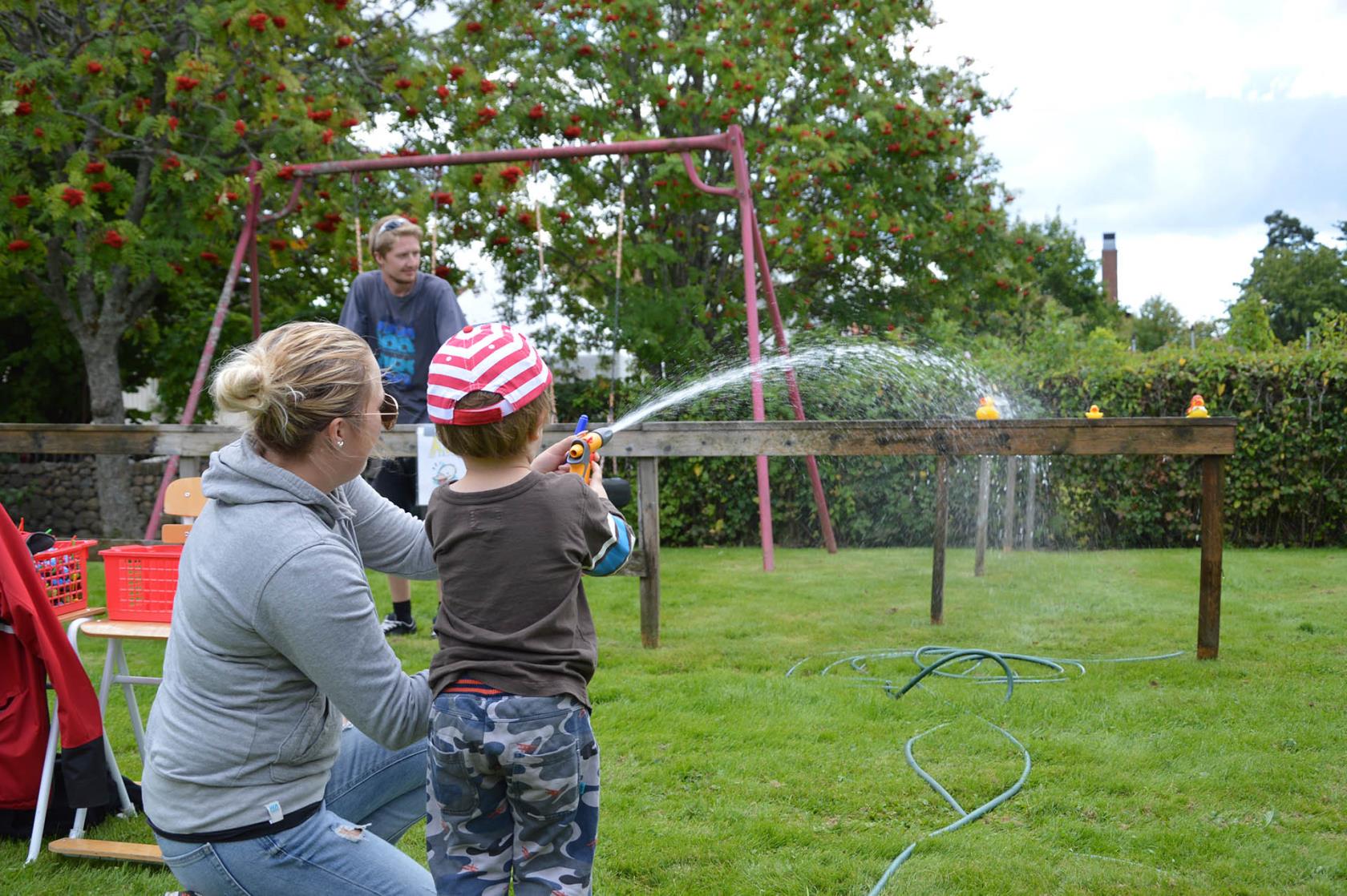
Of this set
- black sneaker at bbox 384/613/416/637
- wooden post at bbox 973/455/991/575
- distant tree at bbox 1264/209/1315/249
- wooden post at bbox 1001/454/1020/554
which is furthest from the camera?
distant tree at bbox 1264/209/1315/249

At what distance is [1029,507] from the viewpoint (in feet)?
30.7

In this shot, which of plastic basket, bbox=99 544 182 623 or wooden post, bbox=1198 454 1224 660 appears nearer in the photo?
plastic basket, bbox=99 544 182 623

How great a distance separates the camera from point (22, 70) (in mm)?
7832

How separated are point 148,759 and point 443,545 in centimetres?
66

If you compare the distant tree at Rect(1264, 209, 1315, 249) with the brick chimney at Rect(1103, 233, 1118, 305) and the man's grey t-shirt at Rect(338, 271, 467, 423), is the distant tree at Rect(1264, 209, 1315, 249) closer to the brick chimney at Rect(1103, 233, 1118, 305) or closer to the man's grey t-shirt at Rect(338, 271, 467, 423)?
the brick chimney at Rect(1103, 233, 1118, 305)

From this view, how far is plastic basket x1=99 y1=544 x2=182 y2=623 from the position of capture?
3393mm

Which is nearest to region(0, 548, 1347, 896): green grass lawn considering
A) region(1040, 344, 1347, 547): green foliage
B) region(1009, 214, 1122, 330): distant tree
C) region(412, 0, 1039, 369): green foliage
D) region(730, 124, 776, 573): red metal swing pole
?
region(730, 124, 776, 573): red metal swing pole

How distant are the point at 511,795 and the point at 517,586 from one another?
399mm

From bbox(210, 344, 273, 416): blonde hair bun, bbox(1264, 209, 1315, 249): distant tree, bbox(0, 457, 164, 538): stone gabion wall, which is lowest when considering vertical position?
bbox(0, 457, 164, 538): stone gabion wall

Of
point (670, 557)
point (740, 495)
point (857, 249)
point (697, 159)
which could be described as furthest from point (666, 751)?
point (697, 159)

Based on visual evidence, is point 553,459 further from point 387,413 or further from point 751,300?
point 751,300

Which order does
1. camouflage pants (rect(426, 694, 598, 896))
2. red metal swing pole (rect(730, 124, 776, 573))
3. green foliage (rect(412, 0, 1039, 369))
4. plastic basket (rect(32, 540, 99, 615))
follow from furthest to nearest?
green foliage (rect(412, 0, 1039, 369)), red metal swing pole (rect(730, 124, 776, 573)), plastic basket (rect(32, 540, 99, 615)), camouflage pants (rect(426, 694, 598, 896))

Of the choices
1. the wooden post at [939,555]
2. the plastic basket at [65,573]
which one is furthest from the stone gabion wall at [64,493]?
the wooden post at [939,555]

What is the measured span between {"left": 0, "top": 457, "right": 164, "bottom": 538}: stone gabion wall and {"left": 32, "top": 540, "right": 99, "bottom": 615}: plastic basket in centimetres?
793
